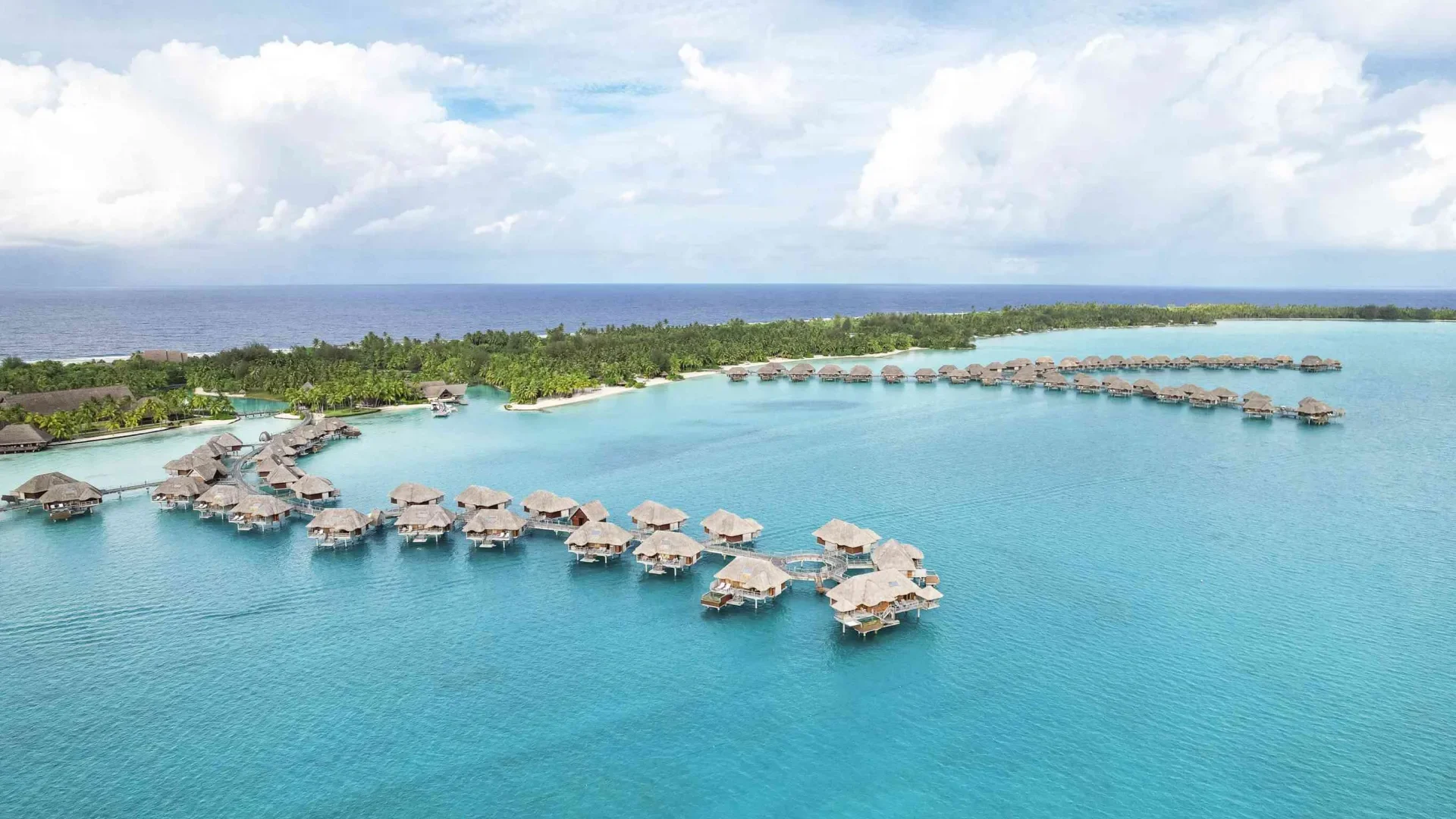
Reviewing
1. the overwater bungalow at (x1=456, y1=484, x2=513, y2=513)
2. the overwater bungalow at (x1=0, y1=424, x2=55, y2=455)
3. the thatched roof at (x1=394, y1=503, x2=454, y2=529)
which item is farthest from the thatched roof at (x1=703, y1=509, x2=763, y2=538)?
the overwater bungalow at (x1=0, y1=424, x2=55, y2=455)

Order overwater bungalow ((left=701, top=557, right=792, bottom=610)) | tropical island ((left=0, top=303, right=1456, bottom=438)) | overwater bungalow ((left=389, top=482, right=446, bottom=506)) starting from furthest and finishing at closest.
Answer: tropical island ((left=0, top=303, right=1456, bottom=438)) → overwater bungalow ((left=389, top=482, right=446, bottom=506)) → overwater bungalow ((left=701, top=557, right=792, bottom=610))

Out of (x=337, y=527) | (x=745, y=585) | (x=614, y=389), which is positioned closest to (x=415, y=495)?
(x=337, y=527)

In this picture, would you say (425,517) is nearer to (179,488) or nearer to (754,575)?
(179,488)

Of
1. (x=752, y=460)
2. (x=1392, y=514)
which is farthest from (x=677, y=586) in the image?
(x=1392, y=514)

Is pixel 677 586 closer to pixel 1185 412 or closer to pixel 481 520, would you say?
pixel 481 520

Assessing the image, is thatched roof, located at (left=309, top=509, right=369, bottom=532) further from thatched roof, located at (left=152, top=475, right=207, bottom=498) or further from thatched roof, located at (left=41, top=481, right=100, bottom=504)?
thatched roof, located at (left=41, top=481, right=100, bottom=504)

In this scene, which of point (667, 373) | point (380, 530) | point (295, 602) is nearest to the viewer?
point (295, 602)

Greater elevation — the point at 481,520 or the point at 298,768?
the point at 481,520
